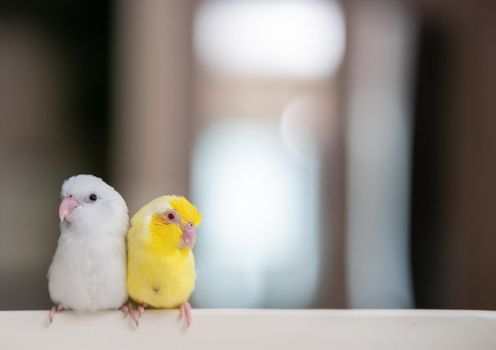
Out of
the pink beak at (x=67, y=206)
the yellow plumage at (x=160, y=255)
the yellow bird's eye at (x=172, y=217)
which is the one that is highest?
the pink beak at (x=67, y=206)

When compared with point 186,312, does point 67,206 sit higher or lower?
higher

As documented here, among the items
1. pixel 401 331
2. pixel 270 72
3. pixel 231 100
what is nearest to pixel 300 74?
pixel 270 72

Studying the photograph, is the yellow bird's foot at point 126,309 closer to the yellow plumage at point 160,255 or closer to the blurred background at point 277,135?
the yellow plumage at point 160,255

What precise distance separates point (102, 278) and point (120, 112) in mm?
1141

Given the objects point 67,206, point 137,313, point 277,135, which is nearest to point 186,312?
point 137,313

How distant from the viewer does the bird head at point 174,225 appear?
1.88ft

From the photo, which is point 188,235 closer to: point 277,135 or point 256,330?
point 256,330

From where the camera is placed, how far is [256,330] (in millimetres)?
602

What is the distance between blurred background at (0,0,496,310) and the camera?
1.67 metres

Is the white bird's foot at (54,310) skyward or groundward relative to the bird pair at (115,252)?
groundward

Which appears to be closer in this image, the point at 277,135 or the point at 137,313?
the point at 137,313

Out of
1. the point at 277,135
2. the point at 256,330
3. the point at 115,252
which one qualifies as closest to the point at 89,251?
the point at 115,252

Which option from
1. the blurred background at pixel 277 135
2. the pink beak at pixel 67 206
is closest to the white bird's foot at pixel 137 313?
the pink beak at pixel 67 206

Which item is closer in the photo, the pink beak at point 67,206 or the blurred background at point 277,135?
the pink beak at point 67,206
